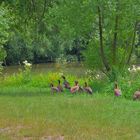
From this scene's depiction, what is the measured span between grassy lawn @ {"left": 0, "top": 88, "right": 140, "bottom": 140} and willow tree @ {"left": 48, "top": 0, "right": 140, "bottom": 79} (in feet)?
13.3

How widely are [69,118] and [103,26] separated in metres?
8.56

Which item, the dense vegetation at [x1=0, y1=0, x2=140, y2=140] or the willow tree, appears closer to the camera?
the dense vegetation at [x1=0, y1=0, x2=140, y2=140]

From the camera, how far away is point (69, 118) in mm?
11938

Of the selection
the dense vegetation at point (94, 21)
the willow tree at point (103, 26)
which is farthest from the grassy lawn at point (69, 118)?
the willow tree at point (103, 26)

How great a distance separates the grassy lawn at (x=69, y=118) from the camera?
1016cm

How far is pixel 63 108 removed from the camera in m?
13.6

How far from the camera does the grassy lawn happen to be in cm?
1016

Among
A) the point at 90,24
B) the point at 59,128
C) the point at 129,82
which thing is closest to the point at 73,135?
the point at 59,128

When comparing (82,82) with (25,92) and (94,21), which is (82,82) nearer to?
(94,21)

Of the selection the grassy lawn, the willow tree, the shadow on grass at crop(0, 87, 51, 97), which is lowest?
the shadow on grass at crop(0, 87, 51, 97)

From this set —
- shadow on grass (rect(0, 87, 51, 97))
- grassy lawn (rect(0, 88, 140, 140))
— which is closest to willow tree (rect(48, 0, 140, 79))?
shadow on grass (rect(0, 87, 51, 97))

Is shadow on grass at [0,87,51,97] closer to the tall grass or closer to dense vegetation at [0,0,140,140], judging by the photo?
dense vegetation at [0,0,140,140]

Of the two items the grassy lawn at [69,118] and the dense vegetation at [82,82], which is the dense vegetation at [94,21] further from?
the grassy lawn at [69,118]

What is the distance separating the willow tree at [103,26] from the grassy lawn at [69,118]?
4.06 m
